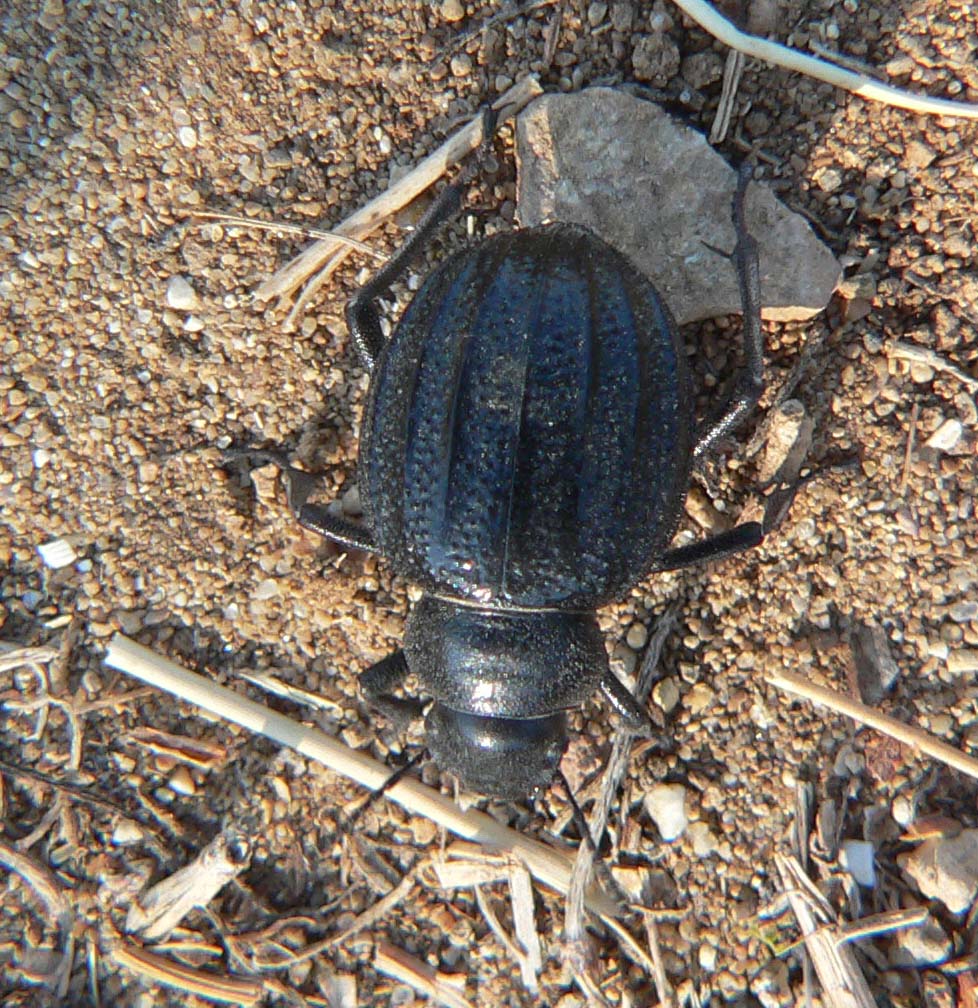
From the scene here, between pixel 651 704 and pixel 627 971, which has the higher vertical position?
pixel 651 704

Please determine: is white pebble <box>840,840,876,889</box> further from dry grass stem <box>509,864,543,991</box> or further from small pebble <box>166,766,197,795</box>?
small pebble <box>166,766,197,795</box>


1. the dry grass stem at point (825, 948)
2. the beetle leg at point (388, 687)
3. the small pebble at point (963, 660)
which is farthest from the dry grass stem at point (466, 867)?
the small pebble at point (963, 660)

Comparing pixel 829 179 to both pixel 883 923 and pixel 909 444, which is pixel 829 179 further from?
pixel 883 923

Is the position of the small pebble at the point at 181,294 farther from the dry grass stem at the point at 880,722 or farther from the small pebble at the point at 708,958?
the small pebble at the point at 708,958

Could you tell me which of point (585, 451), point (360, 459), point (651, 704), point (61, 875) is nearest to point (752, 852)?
point (651, 704)

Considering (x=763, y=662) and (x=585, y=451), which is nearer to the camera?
(x=585, y=451)

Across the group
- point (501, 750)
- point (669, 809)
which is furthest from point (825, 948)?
point (501, 750)

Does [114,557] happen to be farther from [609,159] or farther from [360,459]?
[609,159]
